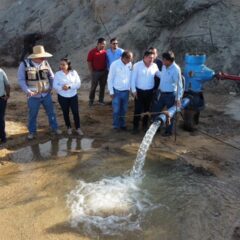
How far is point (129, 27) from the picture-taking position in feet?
44.8

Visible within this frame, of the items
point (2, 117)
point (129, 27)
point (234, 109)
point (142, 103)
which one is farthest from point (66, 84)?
point (129, 27)

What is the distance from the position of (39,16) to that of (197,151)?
11.5m

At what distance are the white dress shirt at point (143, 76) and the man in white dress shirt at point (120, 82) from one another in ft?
0.60

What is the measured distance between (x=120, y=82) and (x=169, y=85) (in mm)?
912

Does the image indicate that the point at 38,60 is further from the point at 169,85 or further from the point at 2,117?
the point at 169,85

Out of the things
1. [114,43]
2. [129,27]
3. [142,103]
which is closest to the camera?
[142,103]

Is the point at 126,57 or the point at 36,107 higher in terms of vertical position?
the point at 126,57

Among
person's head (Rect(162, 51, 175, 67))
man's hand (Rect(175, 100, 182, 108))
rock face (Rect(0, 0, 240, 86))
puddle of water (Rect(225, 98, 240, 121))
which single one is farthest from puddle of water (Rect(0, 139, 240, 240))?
rock face (Rect(0, 0, 240, 86))

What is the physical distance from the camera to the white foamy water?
5.10 meters

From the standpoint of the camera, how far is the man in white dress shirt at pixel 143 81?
25.1 ft

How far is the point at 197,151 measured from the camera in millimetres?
7262

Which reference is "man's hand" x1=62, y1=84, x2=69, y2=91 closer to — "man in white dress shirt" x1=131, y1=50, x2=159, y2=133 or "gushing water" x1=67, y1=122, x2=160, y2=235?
"man in white dress shirt" x1=131, y1=50, x2=159, y2=133

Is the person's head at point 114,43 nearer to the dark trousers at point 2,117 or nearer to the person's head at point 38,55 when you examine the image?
the person's head at point 38,55

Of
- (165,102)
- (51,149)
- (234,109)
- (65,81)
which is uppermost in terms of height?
(65,81)
